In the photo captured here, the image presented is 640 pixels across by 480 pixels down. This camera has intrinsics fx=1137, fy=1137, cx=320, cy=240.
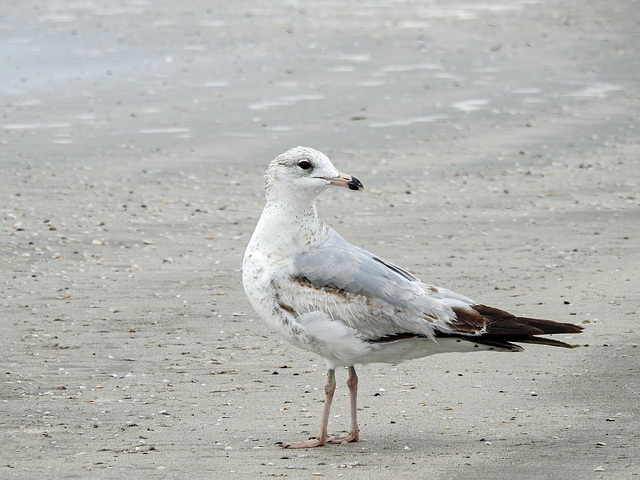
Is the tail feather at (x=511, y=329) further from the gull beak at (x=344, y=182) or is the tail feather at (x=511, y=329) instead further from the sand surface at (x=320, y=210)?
the gull beak at (x=344, y=182)

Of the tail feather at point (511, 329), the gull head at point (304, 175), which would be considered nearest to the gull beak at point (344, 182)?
the gull head at point (304, 175)

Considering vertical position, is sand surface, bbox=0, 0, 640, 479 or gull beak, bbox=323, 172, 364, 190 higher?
gull beak, bbox=323, 172, 364, 190

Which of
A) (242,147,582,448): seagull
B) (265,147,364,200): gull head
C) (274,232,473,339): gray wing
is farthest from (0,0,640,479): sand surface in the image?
(265,147,364,200): gull head

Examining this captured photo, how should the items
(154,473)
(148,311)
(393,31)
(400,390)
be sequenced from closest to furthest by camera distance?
(154,473) → (400,390) → (148,311) → (393,31)

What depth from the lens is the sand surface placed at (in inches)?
228

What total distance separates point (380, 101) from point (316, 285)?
386 inches

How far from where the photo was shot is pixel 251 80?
16312 millimetres

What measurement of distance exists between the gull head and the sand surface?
123 centimetres

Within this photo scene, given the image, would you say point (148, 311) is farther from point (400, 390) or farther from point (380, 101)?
point (380, 101)

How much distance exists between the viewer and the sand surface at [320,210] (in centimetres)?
579

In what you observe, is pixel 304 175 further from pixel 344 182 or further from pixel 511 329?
pixel 511 329

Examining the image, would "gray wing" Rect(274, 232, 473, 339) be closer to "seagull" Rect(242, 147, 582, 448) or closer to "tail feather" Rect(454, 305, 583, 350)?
"seagull" Rect(242, 147, 582, 448)

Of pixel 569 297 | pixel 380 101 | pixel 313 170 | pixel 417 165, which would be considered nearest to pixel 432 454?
pixel 313 170

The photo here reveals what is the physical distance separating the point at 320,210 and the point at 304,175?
4.92m
